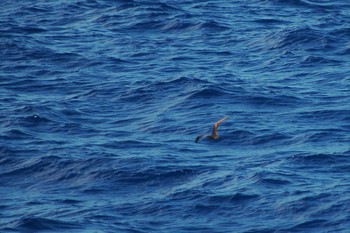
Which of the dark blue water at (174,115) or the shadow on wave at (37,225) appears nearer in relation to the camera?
the shadow on wave at (37,225)

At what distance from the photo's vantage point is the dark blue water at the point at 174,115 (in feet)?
167

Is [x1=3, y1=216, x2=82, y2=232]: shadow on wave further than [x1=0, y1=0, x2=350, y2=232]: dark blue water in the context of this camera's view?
No

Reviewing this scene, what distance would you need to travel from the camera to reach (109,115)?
6134cm

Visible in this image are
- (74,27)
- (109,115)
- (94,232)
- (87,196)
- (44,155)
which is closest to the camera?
(94,232)

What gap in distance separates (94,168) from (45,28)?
70.2ft

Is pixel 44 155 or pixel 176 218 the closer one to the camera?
pixel 176 218

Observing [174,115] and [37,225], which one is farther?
[174,115]

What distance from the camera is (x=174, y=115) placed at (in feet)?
201

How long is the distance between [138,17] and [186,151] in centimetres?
2133

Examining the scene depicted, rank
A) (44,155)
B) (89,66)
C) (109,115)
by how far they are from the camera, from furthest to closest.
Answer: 1. (89,66)
2. (109,115)
3. (44,155)

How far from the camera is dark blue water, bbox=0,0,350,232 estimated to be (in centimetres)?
5103

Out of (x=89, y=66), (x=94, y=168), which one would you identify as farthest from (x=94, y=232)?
(x=89, y=66)

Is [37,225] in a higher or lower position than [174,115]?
higher

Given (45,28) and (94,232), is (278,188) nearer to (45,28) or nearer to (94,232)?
(94,232)
